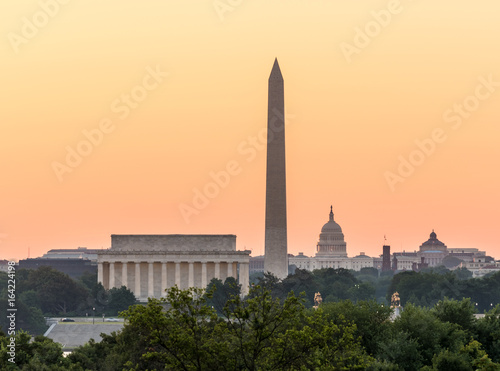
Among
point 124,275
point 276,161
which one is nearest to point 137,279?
point 124,275

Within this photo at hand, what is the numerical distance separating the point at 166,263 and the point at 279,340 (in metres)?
123

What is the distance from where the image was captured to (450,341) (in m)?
→ 66.8

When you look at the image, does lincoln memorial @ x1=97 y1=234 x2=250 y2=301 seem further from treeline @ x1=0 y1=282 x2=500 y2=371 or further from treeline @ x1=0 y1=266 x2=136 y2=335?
treeline @ x1=0 y1=282 x2=500 y2=371

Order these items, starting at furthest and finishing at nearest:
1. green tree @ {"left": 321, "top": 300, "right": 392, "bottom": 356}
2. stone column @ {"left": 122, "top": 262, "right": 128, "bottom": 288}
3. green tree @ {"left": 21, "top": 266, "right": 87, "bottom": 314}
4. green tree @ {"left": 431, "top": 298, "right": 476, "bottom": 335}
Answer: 1. stone column @ {"left": 122, "top": 262, "right": 128, "bottom": 288}
2. green tree @ {"left": 21, "top": 266, "right": 87, "bottom": 314}
3. green tree @ {"left": 431, "top": 298, "right": 476, "bottom": 335}
4. green tree @ {"left": 321, "top": 300, "right": 392, "bottom": 356}

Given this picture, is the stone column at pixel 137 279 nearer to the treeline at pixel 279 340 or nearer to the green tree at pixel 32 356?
the treeline at pixel 279 340

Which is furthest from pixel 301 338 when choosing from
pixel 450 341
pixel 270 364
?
pixel 450 341

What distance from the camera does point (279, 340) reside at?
49344 millimetres

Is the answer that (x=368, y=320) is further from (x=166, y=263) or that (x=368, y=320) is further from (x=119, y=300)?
(x=166, y=263)

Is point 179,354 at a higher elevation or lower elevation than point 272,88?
lower

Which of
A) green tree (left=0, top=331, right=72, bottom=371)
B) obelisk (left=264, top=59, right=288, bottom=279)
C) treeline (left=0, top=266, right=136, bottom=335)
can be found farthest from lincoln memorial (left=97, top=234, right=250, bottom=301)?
green tree (left=0, top=331, right=72, bottom=371)

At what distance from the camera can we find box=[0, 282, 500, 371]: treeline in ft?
163

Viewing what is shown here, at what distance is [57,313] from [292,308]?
108 m

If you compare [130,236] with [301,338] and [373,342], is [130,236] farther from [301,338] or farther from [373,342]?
[301,338]

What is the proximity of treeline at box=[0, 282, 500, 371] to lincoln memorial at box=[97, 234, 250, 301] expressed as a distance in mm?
93296
